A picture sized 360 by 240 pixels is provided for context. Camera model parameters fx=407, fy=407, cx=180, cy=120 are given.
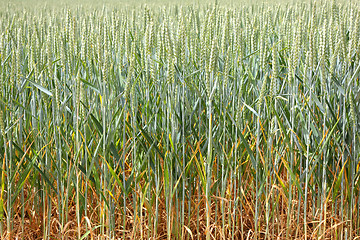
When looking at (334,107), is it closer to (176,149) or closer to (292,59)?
(292,59)

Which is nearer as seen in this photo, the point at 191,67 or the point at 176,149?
the point at 176,149

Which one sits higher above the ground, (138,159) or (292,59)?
(292,59)

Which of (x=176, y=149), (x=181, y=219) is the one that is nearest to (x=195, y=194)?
(x=181, y=219)

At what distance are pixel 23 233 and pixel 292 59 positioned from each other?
102 cm

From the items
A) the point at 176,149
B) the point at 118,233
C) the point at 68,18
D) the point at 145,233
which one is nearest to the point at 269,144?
the point at 176,149

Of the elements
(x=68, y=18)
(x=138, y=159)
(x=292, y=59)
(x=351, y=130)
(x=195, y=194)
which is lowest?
(x=195, y=194)

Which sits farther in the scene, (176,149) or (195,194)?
(195,194)

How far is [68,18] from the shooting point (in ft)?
4.70

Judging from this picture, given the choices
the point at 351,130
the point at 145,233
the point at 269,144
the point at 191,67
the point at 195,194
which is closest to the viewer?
the point at 269,144

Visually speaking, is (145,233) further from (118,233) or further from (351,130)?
(351,130)

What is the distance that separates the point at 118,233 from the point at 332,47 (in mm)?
973

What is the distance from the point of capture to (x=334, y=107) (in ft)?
4.48

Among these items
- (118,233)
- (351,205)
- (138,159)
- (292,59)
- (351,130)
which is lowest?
(118,233)

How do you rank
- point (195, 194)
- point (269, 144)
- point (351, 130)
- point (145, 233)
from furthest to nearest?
point (195, 194), point (145, 233), point (351, 130), point (269, 144)
